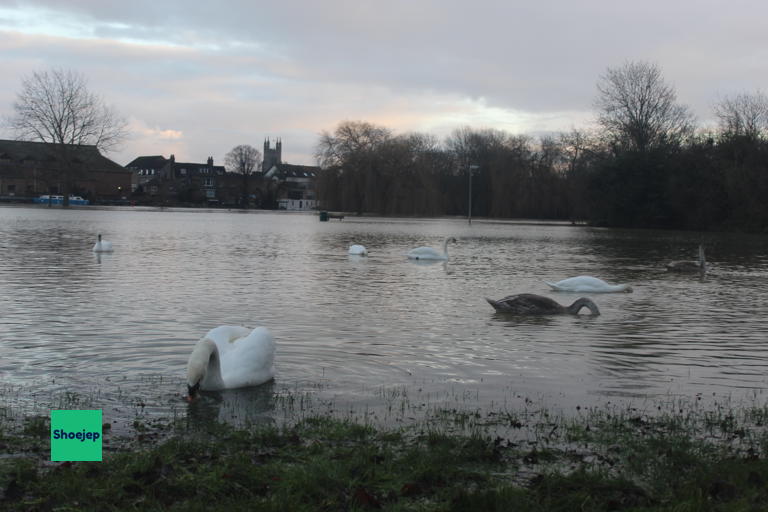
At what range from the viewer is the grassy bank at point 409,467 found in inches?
171

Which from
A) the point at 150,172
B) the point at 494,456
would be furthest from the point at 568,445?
the point at 150,172

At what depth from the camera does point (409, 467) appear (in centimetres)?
496

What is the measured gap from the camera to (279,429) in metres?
6.05

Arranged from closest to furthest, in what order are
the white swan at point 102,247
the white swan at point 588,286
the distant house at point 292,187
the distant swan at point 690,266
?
1. the white swan at point 588,286
2. the distant swan at point 690,266
3. the white swan at point 102,247
4. the distant house at point 292,187

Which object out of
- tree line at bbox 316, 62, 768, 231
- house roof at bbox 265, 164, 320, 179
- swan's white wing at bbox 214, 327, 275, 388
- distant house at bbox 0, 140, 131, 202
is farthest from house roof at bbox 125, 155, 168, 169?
swan's white wing at bbox 214, 327, 275, 388

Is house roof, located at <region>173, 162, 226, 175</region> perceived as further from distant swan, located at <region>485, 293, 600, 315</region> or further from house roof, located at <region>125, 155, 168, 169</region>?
distant swan, located at <region>485, 293, 600, 315</region>

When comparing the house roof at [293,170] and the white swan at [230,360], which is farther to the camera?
the house roof at [293,170]

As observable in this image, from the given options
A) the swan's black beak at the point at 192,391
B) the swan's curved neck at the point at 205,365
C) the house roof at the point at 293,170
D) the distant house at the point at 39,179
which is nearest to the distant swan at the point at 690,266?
the swan's curved neck at the point at 205,365

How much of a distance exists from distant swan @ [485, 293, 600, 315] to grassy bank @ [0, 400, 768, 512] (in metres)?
6.95

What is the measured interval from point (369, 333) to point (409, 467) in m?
6.41

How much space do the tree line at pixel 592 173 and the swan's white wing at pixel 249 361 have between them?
54.1 metres

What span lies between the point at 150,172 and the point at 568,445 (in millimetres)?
178619

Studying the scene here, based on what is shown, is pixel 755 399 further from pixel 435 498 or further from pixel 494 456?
pixel 435 498

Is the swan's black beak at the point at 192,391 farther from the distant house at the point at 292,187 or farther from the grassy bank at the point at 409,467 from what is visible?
the distant house at the point at 292,187
